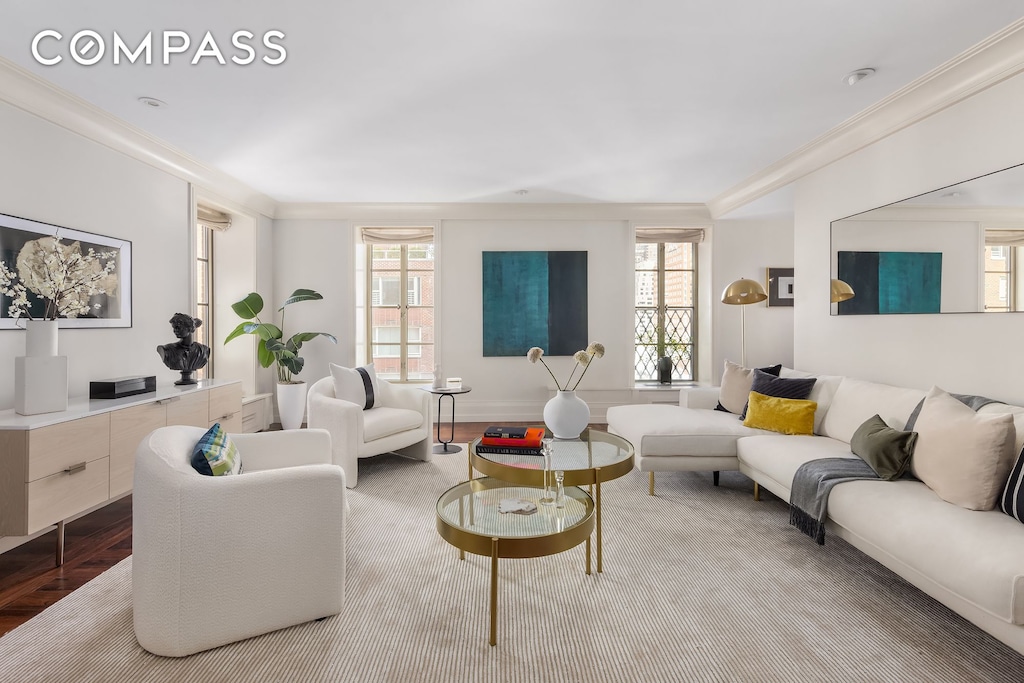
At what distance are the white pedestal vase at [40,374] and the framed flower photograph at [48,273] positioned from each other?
132 mm

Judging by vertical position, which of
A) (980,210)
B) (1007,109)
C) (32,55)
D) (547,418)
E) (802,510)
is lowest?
(802,510)

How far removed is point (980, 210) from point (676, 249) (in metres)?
3.55

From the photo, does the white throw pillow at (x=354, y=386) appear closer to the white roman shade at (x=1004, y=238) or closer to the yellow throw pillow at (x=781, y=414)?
the yellow throw pillow at (x=781, y=414)

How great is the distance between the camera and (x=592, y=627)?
6.37 feet

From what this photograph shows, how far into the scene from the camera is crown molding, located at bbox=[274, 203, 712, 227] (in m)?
5.75

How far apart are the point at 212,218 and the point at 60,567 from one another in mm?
3391

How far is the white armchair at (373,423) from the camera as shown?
355cm

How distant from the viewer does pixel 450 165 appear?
171 inches

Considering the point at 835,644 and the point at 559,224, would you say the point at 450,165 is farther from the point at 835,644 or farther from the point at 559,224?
the point at 835,644

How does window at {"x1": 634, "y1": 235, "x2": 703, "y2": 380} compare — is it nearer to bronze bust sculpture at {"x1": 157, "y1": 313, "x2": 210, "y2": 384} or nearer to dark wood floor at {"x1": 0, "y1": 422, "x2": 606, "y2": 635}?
bronze bust sculpture at {"x1": 157, "y1": 313, "x2": 210, "y2": 384}

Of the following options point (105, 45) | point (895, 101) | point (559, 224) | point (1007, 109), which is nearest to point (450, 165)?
point (559, 224)

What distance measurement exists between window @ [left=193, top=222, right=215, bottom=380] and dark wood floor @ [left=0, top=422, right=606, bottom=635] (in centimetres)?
235

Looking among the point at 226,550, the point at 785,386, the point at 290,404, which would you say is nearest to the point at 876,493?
the point at 785,386

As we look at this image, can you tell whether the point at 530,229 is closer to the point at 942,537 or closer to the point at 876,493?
the point at 876,493
